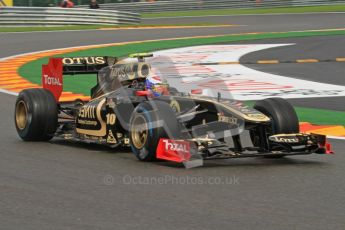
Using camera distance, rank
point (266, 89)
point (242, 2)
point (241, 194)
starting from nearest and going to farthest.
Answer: point (241, 194), point (266, 89), point (242, 2)

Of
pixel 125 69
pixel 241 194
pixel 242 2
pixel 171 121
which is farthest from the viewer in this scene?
pixel 242 2

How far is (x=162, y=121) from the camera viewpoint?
812 centimetres

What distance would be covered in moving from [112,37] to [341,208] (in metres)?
22.2

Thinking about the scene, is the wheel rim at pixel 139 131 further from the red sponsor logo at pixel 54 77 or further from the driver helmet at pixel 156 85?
the red sponsor logo at pixel 54 77

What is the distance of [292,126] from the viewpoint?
8.61 metres

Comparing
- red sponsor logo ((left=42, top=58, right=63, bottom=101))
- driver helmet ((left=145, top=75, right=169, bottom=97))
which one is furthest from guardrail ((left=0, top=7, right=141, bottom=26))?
driver helmet ((left=145, top=75, right=169, bottom=97))

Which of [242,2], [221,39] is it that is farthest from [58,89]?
[242,2]

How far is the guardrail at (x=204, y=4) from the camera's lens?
4616 cm

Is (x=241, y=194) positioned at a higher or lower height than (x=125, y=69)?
lower

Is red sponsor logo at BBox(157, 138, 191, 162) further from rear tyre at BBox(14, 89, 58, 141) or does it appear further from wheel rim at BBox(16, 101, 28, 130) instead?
wheel rim at BBox(16, 101, 28, 130)

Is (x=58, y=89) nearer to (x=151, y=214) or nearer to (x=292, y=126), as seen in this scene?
(x=292, y=126)

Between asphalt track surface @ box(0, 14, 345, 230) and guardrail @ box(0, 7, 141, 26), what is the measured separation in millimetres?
22879

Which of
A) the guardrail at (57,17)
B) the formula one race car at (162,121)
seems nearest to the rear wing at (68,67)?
the formula one race car at (162,121)

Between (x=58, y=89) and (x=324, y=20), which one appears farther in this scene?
(x=324, y=20)
